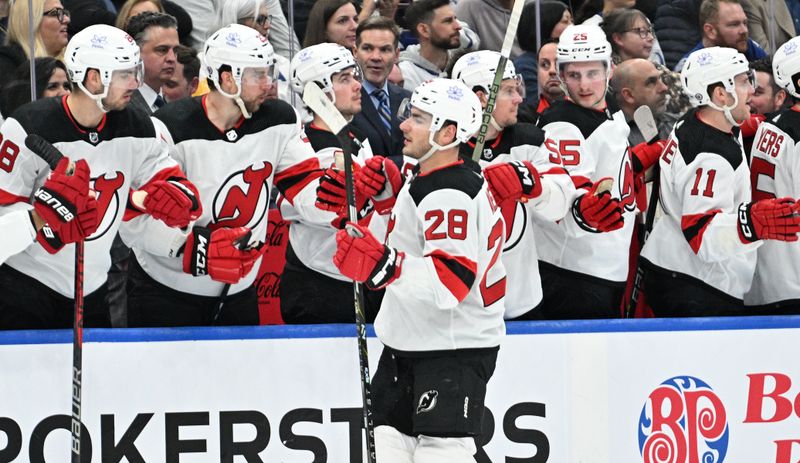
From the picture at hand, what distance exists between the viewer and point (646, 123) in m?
6.16

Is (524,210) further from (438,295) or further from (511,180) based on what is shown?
(438,295)

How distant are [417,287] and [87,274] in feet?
4.57

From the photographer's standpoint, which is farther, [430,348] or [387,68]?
[387,68]

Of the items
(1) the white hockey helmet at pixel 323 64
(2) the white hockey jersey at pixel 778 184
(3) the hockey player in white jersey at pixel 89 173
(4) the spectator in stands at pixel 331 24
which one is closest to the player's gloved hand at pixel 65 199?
(3) the hockey player in white jersey at pixel 89 173

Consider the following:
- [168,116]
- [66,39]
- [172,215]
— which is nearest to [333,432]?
[172,215]

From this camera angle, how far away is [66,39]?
6230 millimetres

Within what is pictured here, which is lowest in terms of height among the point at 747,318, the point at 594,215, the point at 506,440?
the point at 506,440

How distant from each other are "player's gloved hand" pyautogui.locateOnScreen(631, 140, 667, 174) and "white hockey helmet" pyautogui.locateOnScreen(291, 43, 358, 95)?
4.10ft

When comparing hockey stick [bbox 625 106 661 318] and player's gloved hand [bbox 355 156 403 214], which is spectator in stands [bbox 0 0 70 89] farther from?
hockey stick [bbox 625 106 661 318]

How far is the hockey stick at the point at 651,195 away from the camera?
605cm

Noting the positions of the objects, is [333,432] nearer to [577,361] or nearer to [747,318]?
[577,361]

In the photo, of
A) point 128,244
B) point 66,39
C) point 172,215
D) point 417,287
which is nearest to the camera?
point 417,287

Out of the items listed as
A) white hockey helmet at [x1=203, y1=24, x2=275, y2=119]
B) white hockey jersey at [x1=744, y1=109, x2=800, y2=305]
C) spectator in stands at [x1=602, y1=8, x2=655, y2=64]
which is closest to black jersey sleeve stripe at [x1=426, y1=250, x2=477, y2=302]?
white hockey helmet at [x1=203, y1=24, x2=275, y2=119]

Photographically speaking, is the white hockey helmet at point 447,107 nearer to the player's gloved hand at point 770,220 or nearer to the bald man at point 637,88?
the player's gloved hand at point 770,220
